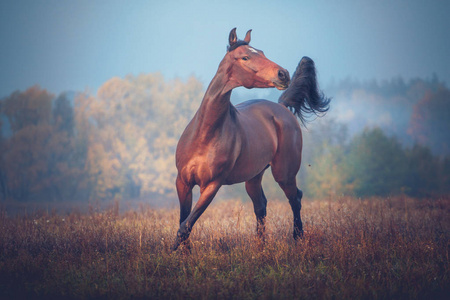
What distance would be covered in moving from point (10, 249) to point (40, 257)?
1031 mm

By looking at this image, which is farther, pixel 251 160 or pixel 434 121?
pixel 434 121

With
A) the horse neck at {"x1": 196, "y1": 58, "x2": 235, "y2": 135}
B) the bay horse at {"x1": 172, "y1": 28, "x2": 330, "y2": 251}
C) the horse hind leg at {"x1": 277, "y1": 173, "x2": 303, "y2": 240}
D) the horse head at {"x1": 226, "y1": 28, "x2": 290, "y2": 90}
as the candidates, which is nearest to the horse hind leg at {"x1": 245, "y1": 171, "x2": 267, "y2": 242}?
the bay horse at {"x1": 172, "y1": 28, "x2": 330, "y2": 251}

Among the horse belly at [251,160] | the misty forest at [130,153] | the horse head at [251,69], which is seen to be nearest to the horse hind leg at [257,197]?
the horse belly at [251,160]

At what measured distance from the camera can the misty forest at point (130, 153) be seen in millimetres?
37969

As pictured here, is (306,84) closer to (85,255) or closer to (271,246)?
(271,246)

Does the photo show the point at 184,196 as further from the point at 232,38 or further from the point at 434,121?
the point at 434,121

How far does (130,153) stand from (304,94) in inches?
1477

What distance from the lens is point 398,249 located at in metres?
5.36

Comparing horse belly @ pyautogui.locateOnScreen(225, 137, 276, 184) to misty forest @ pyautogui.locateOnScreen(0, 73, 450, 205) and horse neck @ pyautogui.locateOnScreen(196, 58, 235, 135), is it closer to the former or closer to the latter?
horse neck @ pyautogui.locateOnScreen(196, 58, 235, 135)

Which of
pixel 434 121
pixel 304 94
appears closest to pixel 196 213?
pixel 304 94

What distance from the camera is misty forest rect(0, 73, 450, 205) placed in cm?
3797

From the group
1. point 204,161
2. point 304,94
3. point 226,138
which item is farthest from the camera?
point 304,94

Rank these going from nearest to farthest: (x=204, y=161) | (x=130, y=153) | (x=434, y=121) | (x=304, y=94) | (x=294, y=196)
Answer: (x=204, y=161), (x=294, y=196), (x=304, y=94), (x=130, y=153), (x=434, y=121)

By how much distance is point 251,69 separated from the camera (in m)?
4.89
